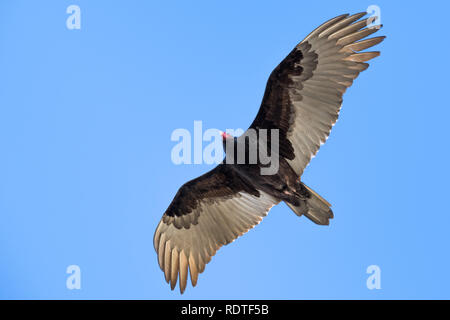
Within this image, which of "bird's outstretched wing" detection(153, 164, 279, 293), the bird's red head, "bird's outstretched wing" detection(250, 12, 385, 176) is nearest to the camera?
"bird's outstretched wing" detection(250, 12, 385, 176)

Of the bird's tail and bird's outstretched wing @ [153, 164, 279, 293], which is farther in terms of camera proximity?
bird's outstretched wing @ [153, 164, 279, 293]

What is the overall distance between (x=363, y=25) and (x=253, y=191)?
11.3 ft

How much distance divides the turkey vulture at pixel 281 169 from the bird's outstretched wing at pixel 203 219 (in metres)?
0.02

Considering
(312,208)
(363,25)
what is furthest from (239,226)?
(363,25)

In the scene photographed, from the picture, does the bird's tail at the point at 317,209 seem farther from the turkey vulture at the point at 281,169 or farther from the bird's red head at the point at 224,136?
the bird's red head at the point at 224,136

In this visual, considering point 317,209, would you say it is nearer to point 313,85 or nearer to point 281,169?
point 281,169

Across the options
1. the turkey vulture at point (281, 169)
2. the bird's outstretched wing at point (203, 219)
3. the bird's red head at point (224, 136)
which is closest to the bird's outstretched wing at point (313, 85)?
the turkey vulture at point (281, 169)

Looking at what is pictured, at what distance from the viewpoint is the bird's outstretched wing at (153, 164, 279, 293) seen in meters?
10.0

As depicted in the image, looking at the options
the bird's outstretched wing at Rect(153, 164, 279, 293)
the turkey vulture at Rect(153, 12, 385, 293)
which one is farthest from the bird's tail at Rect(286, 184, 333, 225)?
the bird's outstretched wing at Rect(153, 164, 279, 293)

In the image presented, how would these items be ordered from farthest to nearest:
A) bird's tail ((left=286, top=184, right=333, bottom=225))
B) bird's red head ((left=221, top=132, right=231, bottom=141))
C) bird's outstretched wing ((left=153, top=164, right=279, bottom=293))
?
bird's outstretched wing ((left=153, top=164, right=279, bottom=293)) < bird's red head ((left=221, top=132, right=231, bottom=141)) < bird's tail ((left=286, top=184, right=333, bottom=225))

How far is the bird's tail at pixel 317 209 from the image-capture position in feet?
29.4

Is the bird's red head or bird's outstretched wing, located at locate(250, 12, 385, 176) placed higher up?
bird's outstretched wing, located at locate(250, 12, 385, 176)

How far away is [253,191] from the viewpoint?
9953 millimetres

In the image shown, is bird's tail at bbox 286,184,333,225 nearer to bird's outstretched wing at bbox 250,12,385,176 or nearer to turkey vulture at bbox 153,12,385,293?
turkey vulture at bbox 153,12,385,293
